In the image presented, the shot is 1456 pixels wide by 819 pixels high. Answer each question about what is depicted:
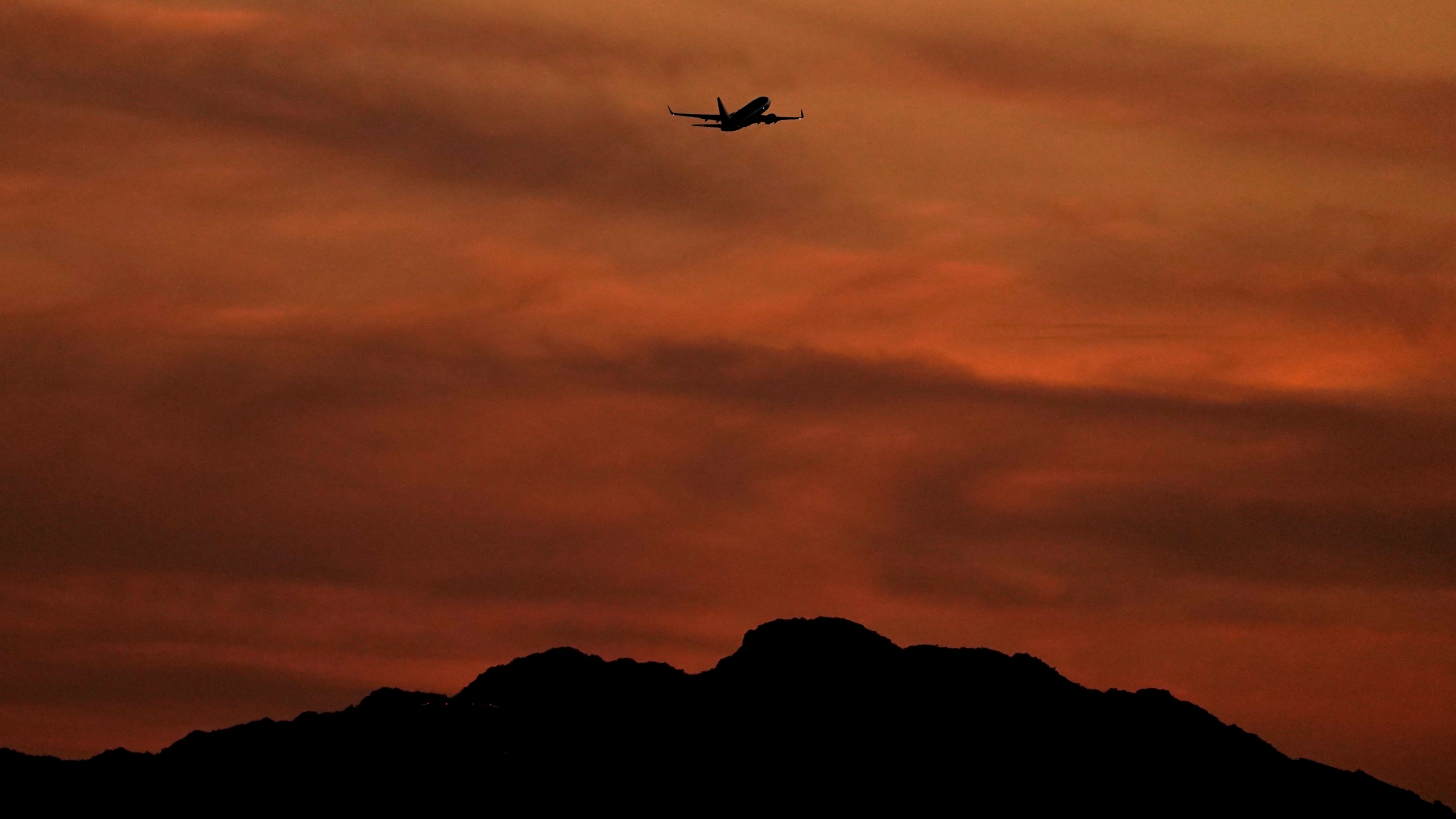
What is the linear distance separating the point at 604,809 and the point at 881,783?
2683 cm

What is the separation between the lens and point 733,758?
194625 mm

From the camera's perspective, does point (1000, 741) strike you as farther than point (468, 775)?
Yes

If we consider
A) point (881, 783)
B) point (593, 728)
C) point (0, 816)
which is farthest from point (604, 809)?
point (0, 816)

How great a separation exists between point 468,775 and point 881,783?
130ft

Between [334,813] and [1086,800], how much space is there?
234 feet

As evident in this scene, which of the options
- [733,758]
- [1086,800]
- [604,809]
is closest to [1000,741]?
[1086,800]

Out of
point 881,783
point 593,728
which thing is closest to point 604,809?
point 593,728

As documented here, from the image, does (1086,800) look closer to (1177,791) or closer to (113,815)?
(1177,791)

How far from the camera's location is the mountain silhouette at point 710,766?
594ft

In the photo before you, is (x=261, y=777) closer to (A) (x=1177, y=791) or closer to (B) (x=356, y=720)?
(B) (x=356, y=720)

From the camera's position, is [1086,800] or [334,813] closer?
[334,813]

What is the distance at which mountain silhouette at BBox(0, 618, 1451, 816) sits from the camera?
181125mm

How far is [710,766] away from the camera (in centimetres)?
19450

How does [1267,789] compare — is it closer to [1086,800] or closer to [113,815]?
[1086,800]
